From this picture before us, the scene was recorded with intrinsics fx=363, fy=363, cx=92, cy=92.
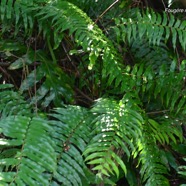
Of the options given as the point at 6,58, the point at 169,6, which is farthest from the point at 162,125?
the point at 169,6

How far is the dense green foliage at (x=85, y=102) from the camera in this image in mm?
1283

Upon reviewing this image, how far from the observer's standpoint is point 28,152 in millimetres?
1208

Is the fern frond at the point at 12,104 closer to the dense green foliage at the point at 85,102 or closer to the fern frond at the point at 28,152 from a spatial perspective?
the dense green foliage at the point at 85,102

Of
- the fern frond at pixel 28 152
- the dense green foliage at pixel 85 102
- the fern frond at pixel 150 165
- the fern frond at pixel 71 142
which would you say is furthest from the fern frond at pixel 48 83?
the fern frond at pixel 150 165

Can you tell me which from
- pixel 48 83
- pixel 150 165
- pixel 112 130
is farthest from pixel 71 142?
pixel 48 83

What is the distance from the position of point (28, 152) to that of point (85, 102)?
2.27 ft

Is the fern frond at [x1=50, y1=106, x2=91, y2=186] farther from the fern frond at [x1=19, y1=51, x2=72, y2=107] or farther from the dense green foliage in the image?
the fern frond at [x1=19, y1=51, x2=72, y2=107]

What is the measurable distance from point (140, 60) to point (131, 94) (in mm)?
543

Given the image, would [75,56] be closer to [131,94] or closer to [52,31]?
[52,31]

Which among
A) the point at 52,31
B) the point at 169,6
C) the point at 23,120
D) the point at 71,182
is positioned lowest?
the point at 71,182

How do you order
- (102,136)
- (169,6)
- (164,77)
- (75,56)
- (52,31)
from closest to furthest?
(102,136) < (164,77) < (52,31) < (75,56) < (169,6)

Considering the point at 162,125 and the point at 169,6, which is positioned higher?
the point at 169,6

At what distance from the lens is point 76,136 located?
139 cm

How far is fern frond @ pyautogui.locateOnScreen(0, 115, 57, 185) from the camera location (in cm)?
113
